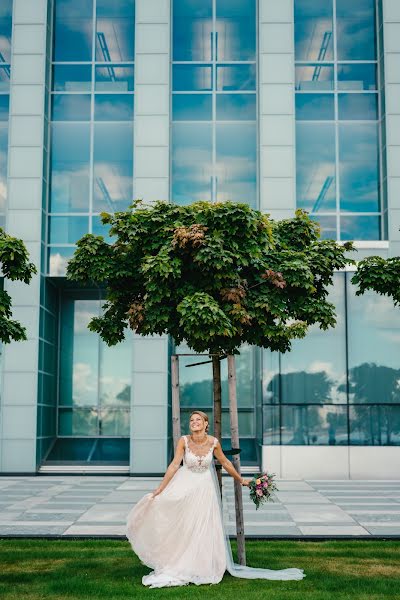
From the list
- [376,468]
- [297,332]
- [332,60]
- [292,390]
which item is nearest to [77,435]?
[292,390]

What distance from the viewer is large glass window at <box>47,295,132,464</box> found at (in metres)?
25.1

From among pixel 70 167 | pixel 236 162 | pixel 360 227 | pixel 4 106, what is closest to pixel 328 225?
pixel 360 227

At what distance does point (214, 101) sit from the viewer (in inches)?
973

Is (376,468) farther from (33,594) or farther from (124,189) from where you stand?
(33,594)

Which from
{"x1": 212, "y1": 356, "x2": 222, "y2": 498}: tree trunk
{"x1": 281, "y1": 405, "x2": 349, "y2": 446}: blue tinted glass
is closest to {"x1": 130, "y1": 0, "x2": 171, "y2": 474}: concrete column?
{"x1": 281, "y1": 405, "x2": 349, "y2": 446}: blue tinted glass

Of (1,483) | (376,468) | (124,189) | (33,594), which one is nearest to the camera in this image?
(33,594)

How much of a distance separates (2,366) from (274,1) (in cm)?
1420

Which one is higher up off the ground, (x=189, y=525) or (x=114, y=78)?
(x=114, y=78)

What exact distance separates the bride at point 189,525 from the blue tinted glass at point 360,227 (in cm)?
1541

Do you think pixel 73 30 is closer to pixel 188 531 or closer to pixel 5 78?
pixel 5 78

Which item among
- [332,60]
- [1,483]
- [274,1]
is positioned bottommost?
[1,483]

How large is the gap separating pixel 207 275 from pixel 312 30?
17419mm

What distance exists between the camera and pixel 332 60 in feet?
80.7

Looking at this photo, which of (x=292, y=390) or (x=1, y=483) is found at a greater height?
(x=292, y=390)
